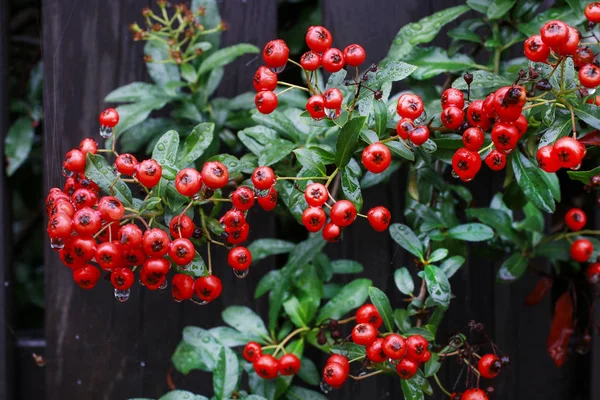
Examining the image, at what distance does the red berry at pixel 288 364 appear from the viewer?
3.79ft

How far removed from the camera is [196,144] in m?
1.14

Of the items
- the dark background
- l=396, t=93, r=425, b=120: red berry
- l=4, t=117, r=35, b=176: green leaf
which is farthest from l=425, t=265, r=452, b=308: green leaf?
l=4, t=117, r=35, b=176: green leaf

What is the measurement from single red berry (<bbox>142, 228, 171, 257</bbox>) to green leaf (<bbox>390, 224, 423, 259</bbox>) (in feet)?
1.59

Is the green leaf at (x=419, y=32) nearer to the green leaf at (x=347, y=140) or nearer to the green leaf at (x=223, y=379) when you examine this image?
the green leaf at (x=347, y=140)

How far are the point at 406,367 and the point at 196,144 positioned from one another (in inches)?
22.2

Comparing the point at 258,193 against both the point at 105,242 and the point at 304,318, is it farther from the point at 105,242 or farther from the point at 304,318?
the point at 304,318

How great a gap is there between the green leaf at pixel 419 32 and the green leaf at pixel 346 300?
0.48 meters

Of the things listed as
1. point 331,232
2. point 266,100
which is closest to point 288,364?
point 331,232

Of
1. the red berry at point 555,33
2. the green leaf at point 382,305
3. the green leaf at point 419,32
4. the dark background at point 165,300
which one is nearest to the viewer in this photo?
the red berry at point 555,33

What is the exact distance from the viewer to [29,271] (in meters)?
1.77

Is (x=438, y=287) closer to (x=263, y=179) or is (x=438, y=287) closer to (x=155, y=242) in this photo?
(x=263, y=179)

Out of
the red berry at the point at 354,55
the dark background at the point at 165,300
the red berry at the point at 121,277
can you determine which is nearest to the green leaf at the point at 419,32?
the dark background at the point at 165,300

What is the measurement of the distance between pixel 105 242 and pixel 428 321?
0.68 meters

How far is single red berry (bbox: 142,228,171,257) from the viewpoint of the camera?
0.92 metres
